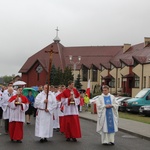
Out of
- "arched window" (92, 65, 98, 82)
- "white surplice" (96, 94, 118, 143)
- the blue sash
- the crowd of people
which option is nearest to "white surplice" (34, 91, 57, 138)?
the crowd of people

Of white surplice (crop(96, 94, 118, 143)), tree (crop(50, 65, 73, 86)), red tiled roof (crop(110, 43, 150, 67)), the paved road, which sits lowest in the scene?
the paved road

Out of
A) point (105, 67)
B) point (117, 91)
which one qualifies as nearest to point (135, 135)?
point (117, 91)

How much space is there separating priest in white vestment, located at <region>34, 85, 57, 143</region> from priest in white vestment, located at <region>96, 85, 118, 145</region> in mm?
1536

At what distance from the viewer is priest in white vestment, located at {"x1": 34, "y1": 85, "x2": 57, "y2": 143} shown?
13.5 m

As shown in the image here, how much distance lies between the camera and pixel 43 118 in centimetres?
1362

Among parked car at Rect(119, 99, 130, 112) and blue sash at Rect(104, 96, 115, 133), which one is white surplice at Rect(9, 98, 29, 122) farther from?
parked car at Rect(119, 99, 130, 112)

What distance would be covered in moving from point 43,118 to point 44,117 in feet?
0.17

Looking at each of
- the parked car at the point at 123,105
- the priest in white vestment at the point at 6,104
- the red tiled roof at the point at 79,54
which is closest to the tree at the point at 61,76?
the red tiled roof at the point at 79,54

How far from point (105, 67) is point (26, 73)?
76.4 ft

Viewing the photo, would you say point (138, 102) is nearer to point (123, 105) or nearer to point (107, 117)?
point (123, 105)

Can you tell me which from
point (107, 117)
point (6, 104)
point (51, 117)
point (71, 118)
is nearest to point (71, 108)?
point (71, 118)

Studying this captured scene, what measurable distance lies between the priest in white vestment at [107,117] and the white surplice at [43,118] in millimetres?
1532

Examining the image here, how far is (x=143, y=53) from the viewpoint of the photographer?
208 feet

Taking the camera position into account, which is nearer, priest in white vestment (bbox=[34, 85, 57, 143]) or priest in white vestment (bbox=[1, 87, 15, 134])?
priest in white vestment (bbox=[34, 85, 57, 143])
